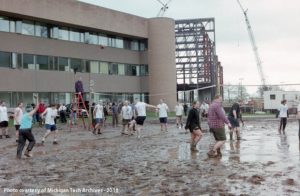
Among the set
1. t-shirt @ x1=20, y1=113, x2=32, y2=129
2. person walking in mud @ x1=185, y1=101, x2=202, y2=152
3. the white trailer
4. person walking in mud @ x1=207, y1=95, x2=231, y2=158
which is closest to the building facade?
the white trailer

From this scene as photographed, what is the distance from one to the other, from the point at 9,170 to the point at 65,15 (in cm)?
3313

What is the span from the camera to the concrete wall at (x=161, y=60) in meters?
53.0

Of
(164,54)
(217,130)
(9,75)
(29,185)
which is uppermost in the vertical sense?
(164,54)

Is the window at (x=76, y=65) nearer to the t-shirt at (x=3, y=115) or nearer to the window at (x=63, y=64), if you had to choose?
the window at (x=63, y=64)

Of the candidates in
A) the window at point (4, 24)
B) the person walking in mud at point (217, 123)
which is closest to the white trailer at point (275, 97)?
the window at point (4, 24)

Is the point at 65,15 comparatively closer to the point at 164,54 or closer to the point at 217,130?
the point at 164,54

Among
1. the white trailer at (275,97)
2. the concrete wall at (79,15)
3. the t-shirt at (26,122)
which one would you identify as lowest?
the t-shirt at (26,122)

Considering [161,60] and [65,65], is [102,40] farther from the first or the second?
[161,60]

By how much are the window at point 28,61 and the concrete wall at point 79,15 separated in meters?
3.41

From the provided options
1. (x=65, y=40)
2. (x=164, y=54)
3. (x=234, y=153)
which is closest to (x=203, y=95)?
(x=164, y=54)

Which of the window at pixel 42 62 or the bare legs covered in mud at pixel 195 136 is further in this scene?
the window at pixel 42 62

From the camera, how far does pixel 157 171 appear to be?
10883mm

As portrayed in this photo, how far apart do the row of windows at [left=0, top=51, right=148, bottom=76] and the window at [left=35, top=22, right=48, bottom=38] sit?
200 cm

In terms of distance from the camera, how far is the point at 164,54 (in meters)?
53.2
